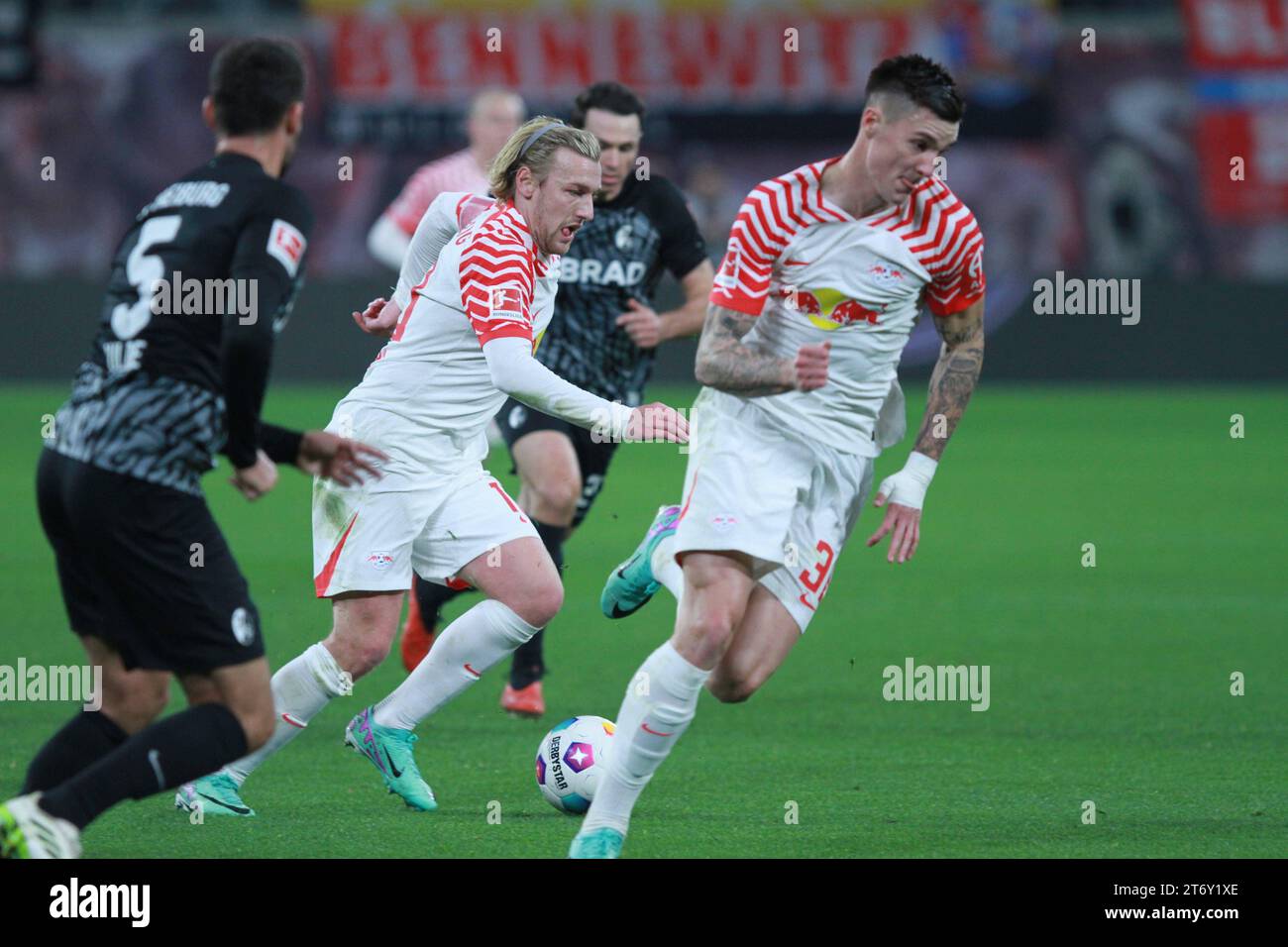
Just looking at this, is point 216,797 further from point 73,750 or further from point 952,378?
point 952,378

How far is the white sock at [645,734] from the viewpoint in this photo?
16.9 ft

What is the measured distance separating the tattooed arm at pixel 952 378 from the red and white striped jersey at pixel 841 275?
84 mm

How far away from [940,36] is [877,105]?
2118 centimetres

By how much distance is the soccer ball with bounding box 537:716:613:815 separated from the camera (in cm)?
581

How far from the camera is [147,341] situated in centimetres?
453

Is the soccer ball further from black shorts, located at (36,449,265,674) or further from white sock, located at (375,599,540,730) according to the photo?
black shorts, located at (36,449,265,674)

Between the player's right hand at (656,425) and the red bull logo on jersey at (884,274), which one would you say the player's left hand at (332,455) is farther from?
the red bull logo on jersey at (884,274)

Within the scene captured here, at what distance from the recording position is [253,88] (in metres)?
4.62

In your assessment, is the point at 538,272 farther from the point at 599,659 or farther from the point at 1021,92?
the point at 1021,92

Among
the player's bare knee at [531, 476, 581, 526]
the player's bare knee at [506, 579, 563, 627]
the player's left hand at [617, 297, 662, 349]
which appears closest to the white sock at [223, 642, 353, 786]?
the player's bare knee at [506, 579, 563, 627]

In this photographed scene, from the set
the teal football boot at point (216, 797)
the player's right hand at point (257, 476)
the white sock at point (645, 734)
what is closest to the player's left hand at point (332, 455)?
the player's right hand at point (257, 476)

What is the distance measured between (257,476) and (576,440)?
3.55 meters

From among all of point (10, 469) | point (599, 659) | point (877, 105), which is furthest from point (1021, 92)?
point (877, 105)
